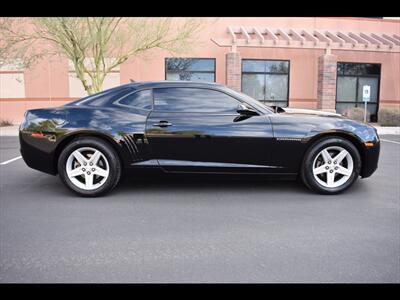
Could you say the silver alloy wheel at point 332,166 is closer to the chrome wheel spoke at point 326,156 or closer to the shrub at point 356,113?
the chrome wheel spoke at point 326,156

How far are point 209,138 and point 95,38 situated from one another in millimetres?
9774

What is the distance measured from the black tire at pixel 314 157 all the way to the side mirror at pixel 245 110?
880 mm

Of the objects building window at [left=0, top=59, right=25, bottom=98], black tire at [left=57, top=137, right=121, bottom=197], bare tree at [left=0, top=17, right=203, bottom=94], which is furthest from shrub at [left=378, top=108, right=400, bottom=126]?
building window at [left=0, top=59, right=25, bottom=98]

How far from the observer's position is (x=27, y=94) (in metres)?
17.1

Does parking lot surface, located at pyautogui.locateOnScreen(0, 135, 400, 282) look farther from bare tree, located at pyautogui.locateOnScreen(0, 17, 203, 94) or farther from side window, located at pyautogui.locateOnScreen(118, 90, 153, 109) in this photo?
bare tree, located at pyautogui.locateOnScreen(0, 17, 203, 94)

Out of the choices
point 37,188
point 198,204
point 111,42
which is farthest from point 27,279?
point 111,42

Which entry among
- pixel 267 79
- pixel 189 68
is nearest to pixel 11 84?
pixel 189 68

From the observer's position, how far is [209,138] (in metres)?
4.88

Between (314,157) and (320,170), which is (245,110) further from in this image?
(320,170)

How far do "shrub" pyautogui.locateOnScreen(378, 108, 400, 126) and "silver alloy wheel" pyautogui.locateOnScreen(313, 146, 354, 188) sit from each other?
1294 centimetres

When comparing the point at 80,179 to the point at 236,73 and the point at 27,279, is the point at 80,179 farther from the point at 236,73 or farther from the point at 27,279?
the point at 236,73

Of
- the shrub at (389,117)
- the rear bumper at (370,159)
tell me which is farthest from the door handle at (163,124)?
the shrub at (389,117)

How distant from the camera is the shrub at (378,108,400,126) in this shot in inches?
640

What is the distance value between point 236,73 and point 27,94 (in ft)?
30.7
